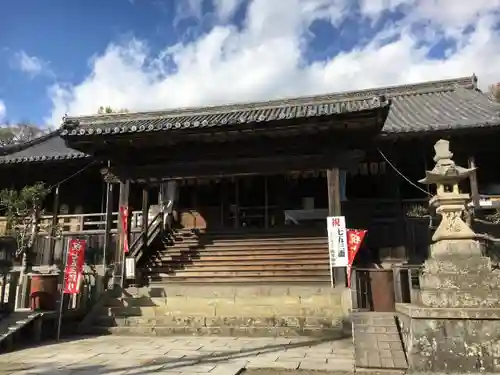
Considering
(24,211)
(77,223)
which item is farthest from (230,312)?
(77,223)

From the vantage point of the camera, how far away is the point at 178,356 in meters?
7.33

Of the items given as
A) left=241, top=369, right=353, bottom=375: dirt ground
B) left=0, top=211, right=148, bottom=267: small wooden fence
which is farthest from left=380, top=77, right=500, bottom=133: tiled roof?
left=0, top=211, right=148, bottom=267: small wooden fence

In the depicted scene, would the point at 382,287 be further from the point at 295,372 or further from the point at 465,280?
the point at 295,372

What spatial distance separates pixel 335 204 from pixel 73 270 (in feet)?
22.5

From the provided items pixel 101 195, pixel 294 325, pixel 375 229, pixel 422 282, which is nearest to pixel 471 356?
pixel 422 282

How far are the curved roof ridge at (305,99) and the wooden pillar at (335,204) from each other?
30.9 ft

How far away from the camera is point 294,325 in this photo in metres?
9.54

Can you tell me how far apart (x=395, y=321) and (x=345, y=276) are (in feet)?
10.3

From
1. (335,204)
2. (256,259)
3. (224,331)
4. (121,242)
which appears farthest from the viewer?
(256,259)

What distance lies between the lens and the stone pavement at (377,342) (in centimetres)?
607

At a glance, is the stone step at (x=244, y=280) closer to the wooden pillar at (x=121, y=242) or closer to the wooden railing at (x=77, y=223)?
the wooden pillar at (x=121, y=242)

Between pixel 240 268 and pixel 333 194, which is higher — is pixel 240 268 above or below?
below

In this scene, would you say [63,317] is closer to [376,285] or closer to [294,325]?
[294,325]

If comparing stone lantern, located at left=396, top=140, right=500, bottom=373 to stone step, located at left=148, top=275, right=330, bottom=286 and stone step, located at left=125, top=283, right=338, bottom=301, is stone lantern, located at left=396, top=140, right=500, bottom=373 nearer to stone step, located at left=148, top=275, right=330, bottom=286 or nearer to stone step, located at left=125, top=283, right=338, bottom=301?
stone step, located at left=125, top=283, right=338, bottom=301
